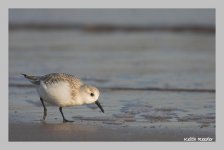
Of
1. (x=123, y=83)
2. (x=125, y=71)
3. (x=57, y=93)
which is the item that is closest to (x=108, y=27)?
(x=125, y=71)

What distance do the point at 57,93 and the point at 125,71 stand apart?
4.07m

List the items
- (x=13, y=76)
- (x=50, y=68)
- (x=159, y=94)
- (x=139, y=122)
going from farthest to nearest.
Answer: (x=50, y=68) → (x=13, y=76) → (x=159, y=94) → (x=139, y=122)

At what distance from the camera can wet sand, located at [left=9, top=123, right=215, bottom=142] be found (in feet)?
23.7

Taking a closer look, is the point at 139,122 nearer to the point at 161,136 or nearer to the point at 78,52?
the point at 161,136

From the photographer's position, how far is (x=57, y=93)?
8086mm

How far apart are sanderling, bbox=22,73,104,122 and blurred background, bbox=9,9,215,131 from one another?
35 centimetres

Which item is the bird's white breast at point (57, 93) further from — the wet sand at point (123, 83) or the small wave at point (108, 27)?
the small wave at point (108, 27)

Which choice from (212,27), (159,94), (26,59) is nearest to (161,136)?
(159,94)

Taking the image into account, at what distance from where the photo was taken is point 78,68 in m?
12.2

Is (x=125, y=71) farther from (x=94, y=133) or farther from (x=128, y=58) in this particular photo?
(x=94, y=133)

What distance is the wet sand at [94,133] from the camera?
7230 mm

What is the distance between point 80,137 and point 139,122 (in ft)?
3.65

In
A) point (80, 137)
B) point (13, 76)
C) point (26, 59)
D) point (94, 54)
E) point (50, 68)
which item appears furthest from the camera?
point (94, 54)

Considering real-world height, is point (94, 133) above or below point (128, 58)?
below
